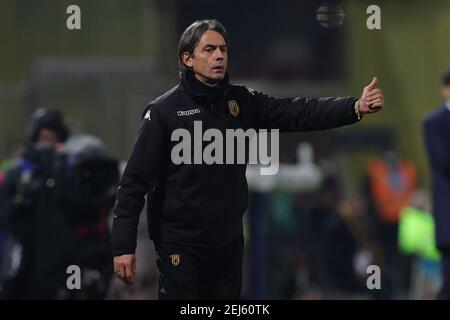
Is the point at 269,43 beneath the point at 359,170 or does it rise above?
above

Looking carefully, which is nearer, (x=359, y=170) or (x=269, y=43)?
(x=359, y=170)

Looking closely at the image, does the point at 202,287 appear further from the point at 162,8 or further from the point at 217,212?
the point at 162,8

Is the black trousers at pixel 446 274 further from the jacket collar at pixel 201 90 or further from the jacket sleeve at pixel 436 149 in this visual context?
→ the jacket collar at pixel 201 90

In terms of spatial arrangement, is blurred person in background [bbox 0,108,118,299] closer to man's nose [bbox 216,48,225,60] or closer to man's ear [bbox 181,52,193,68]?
man's ear [bbox 181,52,193,68]

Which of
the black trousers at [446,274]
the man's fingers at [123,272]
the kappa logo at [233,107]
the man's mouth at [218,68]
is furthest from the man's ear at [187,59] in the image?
the black trousers at [446,274]

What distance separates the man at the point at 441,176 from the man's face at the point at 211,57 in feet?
11.1

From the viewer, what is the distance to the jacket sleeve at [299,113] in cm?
764

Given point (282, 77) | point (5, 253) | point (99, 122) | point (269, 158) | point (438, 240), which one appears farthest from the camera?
point (282, 77)

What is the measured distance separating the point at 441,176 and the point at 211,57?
139 inches

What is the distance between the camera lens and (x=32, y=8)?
1017 inches

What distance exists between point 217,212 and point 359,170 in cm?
1949

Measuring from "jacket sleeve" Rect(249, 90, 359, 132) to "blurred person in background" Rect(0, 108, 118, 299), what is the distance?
3.26 m

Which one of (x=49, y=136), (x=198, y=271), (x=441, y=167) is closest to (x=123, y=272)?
(x=198, y=271)

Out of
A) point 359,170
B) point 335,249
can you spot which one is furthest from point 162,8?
point 335,249
